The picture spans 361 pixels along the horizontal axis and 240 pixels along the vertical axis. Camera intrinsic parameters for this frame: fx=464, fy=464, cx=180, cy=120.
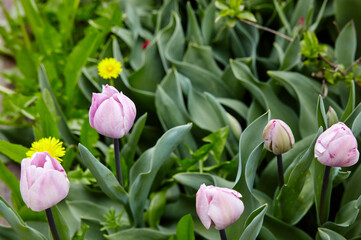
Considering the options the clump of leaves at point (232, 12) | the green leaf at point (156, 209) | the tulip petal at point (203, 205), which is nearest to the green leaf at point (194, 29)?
the clump of leaves at point (232, 12)

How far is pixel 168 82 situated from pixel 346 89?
502 millimetres

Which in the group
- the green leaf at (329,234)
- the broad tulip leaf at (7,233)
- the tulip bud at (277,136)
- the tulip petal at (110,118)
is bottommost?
the broad tulip leaf at (7,233)

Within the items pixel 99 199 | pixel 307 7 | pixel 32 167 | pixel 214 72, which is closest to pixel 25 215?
pixel 99 199

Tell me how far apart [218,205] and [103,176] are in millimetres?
308

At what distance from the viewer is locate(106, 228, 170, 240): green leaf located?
1.01 metres

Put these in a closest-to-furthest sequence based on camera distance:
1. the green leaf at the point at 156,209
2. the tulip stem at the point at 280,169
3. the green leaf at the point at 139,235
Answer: the tulip stem at the point at 280,169, the green leaf at the point at 139,235, the green leaf at the point at 156,209

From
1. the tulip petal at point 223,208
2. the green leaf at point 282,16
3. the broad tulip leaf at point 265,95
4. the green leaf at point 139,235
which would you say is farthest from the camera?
the green leaf at point 282,16

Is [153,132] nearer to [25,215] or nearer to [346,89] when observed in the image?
[25,215]

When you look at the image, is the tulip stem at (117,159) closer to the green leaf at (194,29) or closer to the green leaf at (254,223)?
the green leaf at (254,223)

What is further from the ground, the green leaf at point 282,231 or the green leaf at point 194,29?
the green leaf at point 194,29

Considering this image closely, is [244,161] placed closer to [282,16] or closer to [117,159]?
[117,159]

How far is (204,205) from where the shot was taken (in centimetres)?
70

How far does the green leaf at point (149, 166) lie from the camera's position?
976 millimetres

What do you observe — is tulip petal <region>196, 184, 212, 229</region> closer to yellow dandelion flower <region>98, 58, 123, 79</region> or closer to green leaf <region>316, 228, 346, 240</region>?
green leaf <region>316, 228, 346, 240</region>
